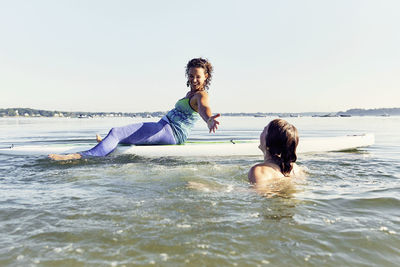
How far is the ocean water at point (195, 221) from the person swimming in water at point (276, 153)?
16 cm

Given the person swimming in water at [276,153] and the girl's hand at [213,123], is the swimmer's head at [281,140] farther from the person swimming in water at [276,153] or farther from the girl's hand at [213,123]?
the girl's hand at [213,123]

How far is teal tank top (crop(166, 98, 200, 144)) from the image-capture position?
628cm

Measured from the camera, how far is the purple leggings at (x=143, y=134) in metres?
6.34

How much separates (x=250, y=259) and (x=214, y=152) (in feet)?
17.7

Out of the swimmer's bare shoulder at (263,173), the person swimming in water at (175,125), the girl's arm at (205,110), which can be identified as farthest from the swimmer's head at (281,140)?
the person swimming in water at (175,125)

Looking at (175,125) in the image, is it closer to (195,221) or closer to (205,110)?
(205,110)

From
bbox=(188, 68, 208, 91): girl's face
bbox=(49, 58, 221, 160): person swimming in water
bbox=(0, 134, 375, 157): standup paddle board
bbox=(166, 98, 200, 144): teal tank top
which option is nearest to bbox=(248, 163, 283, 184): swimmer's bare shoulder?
bbox=(49, 58, 221, 160): person swimming in water

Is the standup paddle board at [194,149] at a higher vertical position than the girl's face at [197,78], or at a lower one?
lower

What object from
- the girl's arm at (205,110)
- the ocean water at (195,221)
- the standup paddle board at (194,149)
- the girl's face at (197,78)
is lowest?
the ocean water at (195,221)

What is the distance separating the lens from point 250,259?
75.5 inches

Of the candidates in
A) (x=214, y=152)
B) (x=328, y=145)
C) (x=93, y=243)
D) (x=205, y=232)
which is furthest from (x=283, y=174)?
(x=328, y=145)

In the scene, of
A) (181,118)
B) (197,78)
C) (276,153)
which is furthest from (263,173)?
(181,118)

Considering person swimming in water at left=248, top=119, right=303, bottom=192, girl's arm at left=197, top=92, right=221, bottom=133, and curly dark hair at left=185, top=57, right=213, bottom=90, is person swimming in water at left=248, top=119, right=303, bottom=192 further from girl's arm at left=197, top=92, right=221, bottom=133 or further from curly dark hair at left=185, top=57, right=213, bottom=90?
curly dark hair at left=185, top=57, right=213, bottom=90

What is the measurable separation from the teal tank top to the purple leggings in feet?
0.42
